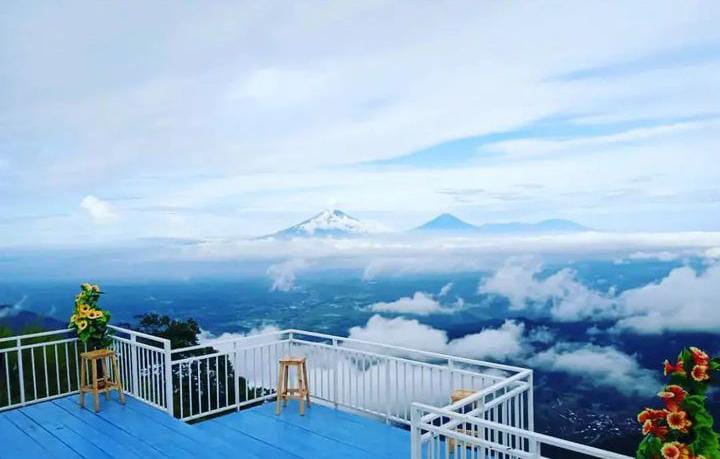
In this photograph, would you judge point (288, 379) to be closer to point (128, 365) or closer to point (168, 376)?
point (168, 376)

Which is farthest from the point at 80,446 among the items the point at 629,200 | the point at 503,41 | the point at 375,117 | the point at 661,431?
the point at 629,200

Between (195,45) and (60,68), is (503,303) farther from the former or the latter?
(60,68)

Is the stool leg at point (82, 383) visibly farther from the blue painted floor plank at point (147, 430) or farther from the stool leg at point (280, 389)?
the stool leg at point (280, 389)

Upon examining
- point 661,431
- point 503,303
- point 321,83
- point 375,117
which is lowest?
point 503,303

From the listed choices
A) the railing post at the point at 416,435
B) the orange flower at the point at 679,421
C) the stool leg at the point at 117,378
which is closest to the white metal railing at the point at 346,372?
the stool leg at the point at 117,378

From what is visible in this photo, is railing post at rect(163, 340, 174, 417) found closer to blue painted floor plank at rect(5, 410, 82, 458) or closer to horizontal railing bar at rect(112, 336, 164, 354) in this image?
horizontal railing bar at rect(112, 336, 164, 354)

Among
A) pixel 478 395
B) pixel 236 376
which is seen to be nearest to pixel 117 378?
pixel 236 376

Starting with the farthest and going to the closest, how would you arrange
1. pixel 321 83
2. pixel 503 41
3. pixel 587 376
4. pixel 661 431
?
1. pixel 587 376
2. pixel 321 83
3. pixel 503 41
4. pixel 661 431

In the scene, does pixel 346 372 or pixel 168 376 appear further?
pixel 346 372
